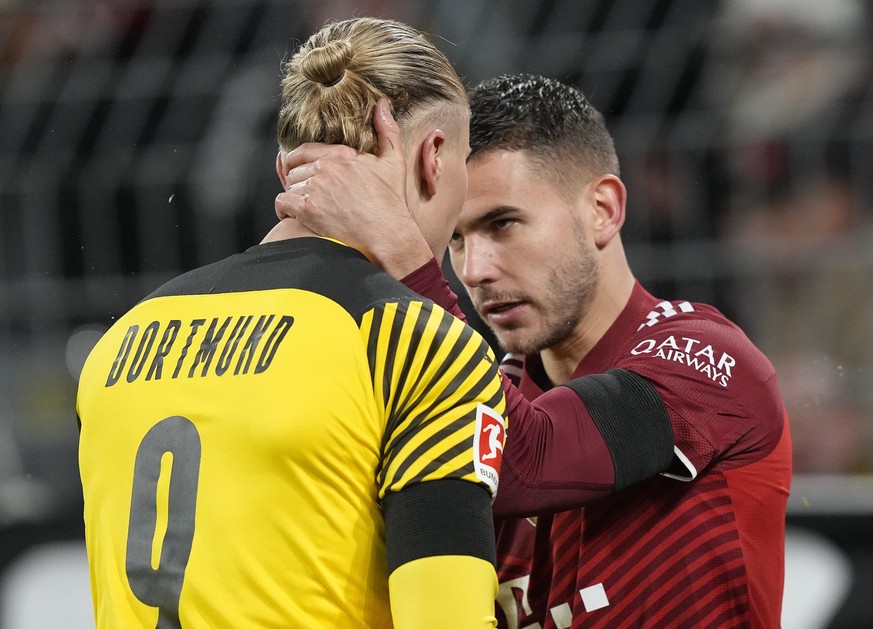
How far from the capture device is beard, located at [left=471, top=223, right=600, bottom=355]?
2689 mm

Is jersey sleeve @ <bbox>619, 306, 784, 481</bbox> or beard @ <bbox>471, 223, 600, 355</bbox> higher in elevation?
beard @ <bbox>471, 223, 600, 355</bbox>

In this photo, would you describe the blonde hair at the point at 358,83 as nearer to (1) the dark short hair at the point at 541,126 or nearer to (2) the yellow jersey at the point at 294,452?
(2) the yellow jersey at the point at 294,452

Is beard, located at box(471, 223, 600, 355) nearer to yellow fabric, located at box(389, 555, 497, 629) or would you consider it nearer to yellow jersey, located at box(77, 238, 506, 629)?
yellow jersey, located at box(77, 238, 506, 629)

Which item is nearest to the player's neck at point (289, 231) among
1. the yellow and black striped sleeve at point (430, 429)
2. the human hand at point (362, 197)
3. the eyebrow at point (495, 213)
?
the human hand at point (362, 197)

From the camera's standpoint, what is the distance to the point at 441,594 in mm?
1621

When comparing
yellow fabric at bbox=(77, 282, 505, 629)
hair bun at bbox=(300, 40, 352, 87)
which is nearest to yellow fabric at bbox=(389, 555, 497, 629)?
yellow fabric at bbox=(77, 282, 505, 629)

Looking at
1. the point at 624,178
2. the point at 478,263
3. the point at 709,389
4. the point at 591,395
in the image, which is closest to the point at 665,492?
the point at 709,389

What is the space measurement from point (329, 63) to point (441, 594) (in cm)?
84

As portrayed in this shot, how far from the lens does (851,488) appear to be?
431cm

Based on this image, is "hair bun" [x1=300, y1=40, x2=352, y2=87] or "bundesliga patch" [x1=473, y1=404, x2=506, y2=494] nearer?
"bundesliga patch" [x1=473, y1=404, x2=506, y2=494]

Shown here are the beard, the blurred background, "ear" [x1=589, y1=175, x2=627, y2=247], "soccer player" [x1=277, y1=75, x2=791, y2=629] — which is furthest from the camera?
the blurred background

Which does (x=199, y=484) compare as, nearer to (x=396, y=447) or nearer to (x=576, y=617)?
(x=396, y=447)

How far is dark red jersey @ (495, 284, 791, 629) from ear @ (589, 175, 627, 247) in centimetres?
42

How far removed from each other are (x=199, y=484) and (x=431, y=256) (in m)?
0.55
